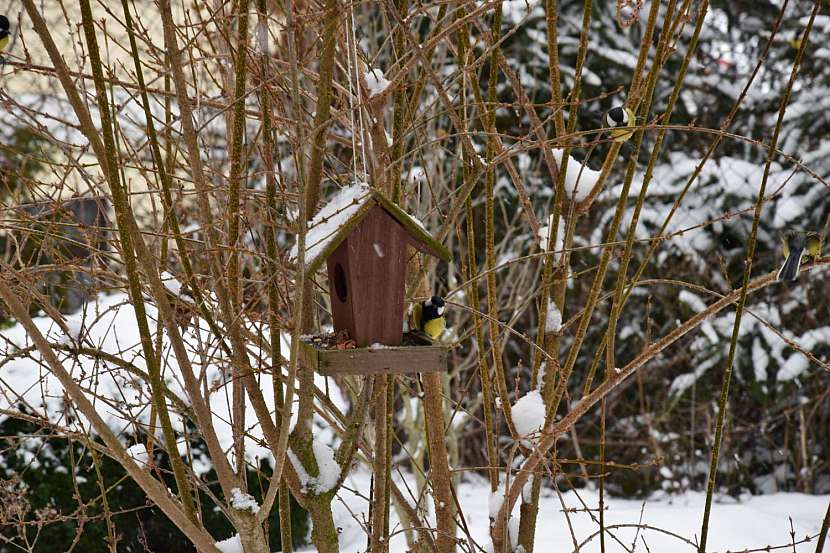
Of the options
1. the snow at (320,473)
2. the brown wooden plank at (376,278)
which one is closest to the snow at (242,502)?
the snow at (320,473)

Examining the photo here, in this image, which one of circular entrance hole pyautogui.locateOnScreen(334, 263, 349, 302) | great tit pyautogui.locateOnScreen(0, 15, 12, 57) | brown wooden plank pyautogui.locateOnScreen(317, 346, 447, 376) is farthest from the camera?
great tit pyautogui.locateOnScreen(0, 15, 12, 57)

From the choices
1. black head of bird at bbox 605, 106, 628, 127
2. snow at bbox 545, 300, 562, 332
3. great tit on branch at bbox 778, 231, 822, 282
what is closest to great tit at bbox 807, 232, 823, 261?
great tit on branch at bbox 778, 231, 822, 282

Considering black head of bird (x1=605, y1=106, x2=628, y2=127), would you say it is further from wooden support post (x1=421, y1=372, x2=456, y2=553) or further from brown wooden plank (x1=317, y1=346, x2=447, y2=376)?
brown wooden plank (x1=317, y1=346, x2=447, y2=376)

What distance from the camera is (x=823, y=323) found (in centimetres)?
461

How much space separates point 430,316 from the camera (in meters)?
1.83

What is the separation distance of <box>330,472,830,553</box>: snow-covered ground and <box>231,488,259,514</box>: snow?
1809mm

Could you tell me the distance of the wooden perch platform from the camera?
4.78 feet

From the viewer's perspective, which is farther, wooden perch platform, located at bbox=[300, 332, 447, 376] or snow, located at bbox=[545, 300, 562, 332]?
snow, located at bbox=[545, 300, 562, 332]

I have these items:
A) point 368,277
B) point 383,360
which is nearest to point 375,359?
point 383,360

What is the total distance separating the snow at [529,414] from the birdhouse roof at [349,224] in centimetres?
53

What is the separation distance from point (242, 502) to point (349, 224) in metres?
0.58

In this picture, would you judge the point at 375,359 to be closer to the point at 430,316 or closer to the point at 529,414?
the point at 430,316

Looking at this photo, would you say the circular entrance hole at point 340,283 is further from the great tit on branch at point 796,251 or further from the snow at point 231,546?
the great tit on branch at point 796,251

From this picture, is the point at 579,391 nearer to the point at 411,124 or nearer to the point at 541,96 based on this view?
the point at 541,96
